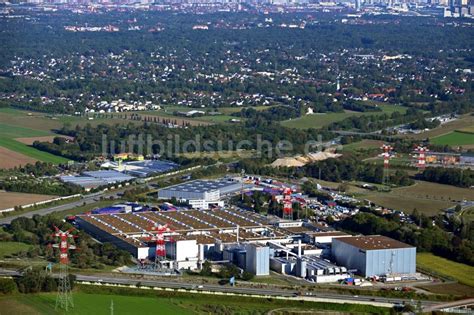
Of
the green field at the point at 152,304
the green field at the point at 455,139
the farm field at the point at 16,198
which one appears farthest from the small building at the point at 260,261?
the green field at the point at 455,139

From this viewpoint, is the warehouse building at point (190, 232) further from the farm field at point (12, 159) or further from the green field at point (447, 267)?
the farm field at point (12, 159)

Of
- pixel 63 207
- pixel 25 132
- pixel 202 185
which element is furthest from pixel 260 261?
pixel 25 132

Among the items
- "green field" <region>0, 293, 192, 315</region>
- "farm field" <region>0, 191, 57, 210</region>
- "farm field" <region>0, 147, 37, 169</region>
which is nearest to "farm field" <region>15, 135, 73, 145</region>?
"farm field" <region>0, 147, 37, 169</region>

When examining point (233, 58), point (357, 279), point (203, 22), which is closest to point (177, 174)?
point (357, 279)

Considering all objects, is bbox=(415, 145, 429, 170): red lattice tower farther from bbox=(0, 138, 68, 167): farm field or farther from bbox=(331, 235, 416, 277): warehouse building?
bbox=(331, 235, 416, 277): warehouse building

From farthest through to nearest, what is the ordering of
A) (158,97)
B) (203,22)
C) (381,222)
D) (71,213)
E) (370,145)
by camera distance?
(203,22) < (158,97) < (370,145) < (71,213) < (381,222)

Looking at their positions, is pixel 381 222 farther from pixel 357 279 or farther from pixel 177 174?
pixel 177 174
